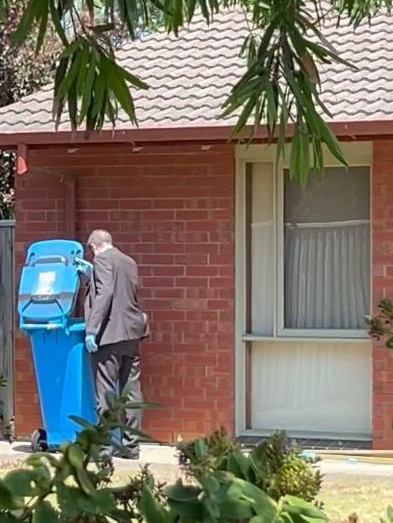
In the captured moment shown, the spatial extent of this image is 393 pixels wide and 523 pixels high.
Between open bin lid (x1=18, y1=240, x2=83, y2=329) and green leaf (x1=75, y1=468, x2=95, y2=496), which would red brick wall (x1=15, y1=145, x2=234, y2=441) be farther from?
green leaf (x1=75, y1=468, x2=95, y2=496)

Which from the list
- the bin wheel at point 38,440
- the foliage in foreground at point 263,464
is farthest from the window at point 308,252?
the foliage in foreground at point 263,464

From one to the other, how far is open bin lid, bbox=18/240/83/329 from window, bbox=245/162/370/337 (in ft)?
5.39

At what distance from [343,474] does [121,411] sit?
7.11 m

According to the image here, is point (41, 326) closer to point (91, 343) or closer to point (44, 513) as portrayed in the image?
point (91, 343)

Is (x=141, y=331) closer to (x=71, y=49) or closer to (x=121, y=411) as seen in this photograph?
(x=71, y=49)

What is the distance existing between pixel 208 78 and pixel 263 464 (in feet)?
28.8

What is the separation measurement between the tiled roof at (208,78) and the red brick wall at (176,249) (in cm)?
44

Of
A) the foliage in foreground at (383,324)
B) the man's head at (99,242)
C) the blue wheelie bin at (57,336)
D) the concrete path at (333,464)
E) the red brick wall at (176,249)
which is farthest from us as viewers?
the red brick wall at (176,249)

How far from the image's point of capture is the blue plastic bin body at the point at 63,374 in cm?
959

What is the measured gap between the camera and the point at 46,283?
9.63 m

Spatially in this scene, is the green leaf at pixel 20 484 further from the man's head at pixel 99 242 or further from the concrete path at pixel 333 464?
the man's head at pixel 99 242

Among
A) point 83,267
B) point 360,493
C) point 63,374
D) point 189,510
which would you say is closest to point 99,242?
point 83,267

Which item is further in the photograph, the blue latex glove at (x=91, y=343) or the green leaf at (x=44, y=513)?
the blue latex glove at (x=91, y=343)

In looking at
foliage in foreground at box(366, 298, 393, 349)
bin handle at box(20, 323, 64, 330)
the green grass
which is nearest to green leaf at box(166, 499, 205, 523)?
foliage in foreground at box(366, 298, 393, 349)
